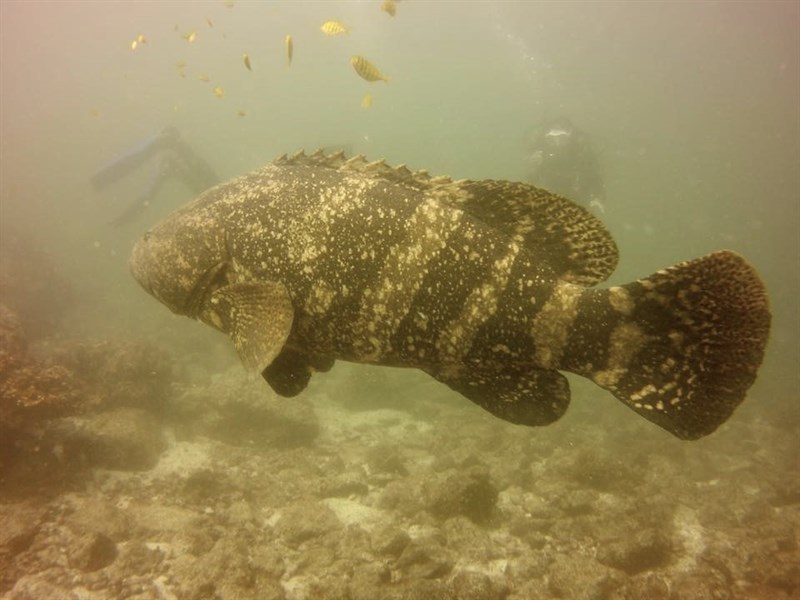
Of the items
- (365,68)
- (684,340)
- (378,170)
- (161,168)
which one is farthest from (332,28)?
→ (161,168)

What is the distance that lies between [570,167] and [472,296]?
69.1 feet

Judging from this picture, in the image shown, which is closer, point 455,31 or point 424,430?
point 424,430

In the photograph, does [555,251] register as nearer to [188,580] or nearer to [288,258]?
[288,258]

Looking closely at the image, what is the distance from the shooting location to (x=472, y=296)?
2760mm

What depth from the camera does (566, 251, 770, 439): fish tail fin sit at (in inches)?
92.4

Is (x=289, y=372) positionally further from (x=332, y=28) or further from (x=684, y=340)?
(x=332, y=28)

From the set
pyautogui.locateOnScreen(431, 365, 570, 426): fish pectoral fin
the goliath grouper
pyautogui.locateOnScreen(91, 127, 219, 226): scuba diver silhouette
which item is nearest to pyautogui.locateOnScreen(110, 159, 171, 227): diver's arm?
pyautogui.locateOnScreen(91, 127, 219, 226): scuba diver silhouette

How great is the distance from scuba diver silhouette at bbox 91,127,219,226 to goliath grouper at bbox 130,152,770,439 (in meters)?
19.7

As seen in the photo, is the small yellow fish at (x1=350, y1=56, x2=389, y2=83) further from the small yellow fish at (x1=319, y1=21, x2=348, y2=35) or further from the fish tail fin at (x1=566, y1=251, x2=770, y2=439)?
the fish tail fin at (x1=566, y1=251, x2=770, y2=439)

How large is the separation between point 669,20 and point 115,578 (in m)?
96.0

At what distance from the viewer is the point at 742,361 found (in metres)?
2.37

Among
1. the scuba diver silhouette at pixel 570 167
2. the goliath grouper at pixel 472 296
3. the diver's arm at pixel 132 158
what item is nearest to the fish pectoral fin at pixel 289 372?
the goliath grouper at pixel 472 296

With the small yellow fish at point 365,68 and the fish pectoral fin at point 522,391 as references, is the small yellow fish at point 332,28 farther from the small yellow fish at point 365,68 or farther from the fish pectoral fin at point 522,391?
the fish pectoral fin at point 522,391

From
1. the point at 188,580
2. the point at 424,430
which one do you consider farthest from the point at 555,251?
the point at 424,430
